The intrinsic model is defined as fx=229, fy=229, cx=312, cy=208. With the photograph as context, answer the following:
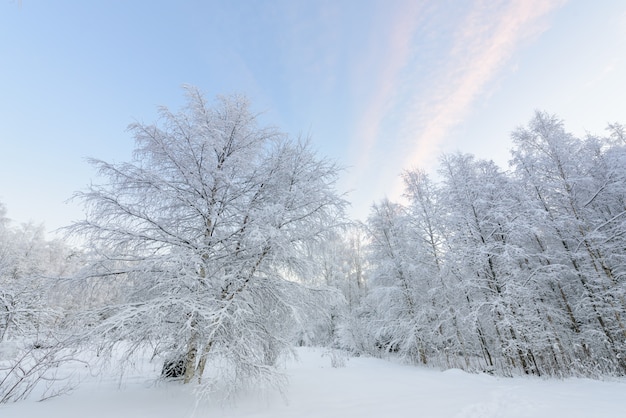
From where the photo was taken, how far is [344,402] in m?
4.34

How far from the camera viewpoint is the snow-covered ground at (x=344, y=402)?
3.53 meters

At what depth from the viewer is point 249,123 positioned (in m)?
6.02

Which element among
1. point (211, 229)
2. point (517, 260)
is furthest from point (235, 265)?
point (517, 260)

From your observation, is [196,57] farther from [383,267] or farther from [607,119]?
[607,119]

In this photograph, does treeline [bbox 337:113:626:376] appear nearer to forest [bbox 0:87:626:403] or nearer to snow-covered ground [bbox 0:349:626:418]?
forest [bbox 0:87:626:403]

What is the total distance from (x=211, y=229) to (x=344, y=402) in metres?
4.44

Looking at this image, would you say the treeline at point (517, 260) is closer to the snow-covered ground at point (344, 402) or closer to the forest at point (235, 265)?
the forest at point (235, 265)

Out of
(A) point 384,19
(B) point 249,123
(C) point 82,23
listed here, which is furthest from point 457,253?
(C) point 82,23

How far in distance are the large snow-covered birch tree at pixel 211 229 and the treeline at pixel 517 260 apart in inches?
174

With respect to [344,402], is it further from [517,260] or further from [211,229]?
[517,260]

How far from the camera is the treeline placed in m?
8.61

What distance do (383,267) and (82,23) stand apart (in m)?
18.8

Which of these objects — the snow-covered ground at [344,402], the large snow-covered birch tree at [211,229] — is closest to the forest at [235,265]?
the large snow-covered birch tree at [211,229]

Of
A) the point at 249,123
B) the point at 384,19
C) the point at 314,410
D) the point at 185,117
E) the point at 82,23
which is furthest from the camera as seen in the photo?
the point at 384,19
